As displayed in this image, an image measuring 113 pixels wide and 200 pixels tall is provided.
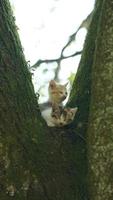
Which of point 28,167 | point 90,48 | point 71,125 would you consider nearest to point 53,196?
point 28,167

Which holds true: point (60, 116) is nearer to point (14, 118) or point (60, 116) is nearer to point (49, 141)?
point (49, 141)

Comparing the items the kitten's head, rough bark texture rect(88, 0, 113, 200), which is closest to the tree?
rough bark texture rect(88, 0, 113, 200)

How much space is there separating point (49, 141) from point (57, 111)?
0.37 metres

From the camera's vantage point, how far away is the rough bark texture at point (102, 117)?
1.96 m

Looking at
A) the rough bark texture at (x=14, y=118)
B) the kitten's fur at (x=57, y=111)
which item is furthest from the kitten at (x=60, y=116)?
the rough bark texture at (x=14, y=118)

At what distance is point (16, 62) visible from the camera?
2.16 meters

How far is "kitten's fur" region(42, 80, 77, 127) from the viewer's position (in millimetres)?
2295

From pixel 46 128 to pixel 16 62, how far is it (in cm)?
31

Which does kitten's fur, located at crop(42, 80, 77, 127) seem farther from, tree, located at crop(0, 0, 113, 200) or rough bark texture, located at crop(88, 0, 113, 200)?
rough bark texture, located at crop(88, 0, 113, 200)

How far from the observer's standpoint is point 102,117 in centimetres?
202

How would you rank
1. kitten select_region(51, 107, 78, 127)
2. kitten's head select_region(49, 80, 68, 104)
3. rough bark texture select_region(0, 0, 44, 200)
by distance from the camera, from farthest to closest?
kitten's head select_region(49, 80, 68, 104), kitten select_region(51, 107, 78, 127), rough bark texture select_region(0, 0, 44, 200)

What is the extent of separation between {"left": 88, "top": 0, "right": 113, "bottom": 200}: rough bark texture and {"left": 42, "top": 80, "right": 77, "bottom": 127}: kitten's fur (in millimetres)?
228

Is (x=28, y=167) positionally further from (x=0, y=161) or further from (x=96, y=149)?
(x=96, y=149)

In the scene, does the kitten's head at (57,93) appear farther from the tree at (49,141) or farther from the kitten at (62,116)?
the tree at (49,141)
